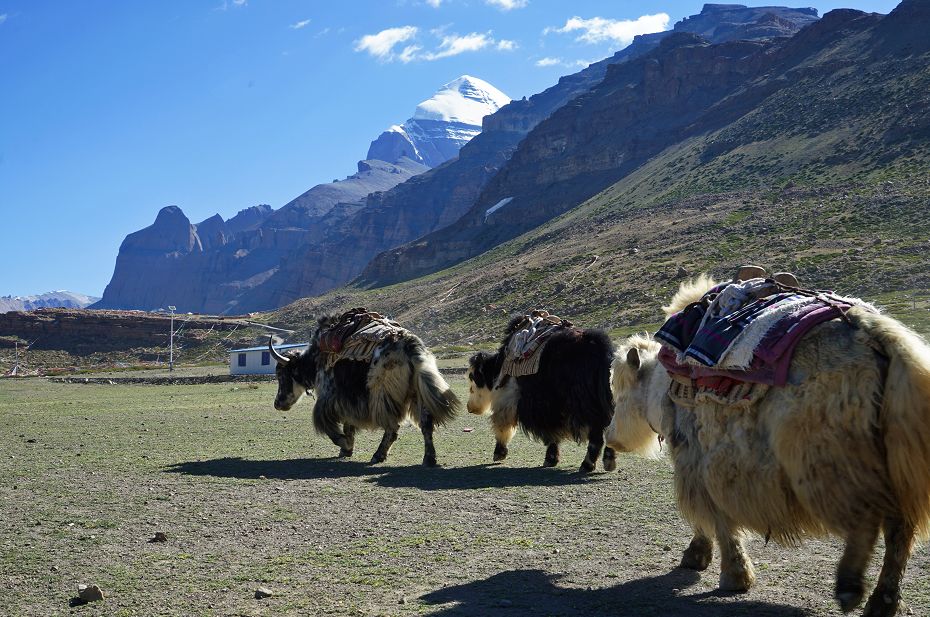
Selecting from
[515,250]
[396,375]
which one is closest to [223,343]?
[515,250]

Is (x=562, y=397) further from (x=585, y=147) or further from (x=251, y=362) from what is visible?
(x=585, y=147)

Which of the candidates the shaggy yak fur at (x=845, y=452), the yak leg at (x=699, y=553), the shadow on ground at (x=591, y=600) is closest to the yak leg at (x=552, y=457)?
the yak leg at (x=699, y=553)

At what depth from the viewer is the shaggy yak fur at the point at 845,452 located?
13.5ft

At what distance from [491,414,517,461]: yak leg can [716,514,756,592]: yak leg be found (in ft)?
19.3

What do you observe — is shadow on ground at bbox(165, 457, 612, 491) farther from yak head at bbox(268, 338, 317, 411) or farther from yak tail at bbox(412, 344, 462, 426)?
yak head at bbox(268, 338, 317, 411)

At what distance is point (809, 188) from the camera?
222 feet

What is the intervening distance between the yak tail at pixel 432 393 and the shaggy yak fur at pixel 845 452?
20.8 feet

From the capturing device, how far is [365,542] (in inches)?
262

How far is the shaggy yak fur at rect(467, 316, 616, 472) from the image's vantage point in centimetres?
1011

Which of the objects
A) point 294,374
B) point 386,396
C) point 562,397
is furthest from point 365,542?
point 294,374

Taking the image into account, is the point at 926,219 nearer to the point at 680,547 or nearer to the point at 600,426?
the point at 600,426

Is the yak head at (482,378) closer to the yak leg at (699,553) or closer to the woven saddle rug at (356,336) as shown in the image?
the woven saddle rug at (356,336)

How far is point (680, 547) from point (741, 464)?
173 centimetres

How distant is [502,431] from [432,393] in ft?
3.42
